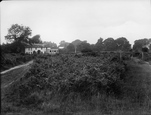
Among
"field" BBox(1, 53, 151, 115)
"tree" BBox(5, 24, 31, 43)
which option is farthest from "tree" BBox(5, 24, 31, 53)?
"field" BBox(1, 53, 151, 115)

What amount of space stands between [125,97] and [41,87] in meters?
4.63

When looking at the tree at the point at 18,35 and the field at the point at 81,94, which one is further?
the tree at the point at 18,35

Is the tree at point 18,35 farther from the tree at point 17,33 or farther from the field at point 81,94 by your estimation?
the field at point 81,94

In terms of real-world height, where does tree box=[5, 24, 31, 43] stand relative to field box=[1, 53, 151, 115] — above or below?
A: above

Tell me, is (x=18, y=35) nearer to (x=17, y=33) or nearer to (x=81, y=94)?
(x=17, y=33)

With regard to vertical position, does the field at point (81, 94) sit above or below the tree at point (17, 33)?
below

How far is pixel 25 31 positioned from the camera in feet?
131

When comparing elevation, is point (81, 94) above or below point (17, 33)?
below

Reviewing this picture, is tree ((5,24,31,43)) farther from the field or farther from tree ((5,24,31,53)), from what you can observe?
the field

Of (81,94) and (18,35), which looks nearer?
(81,94)

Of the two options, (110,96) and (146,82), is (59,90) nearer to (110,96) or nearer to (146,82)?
(110,96)

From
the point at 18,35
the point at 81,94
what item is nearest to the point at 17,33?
the point at 18,35

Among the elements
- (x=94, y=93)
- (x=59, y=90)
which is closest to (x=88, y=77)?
(x=94, y=93)

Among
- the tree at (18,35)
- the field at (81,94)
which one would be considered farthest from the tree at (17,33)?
the field at (81,94)
